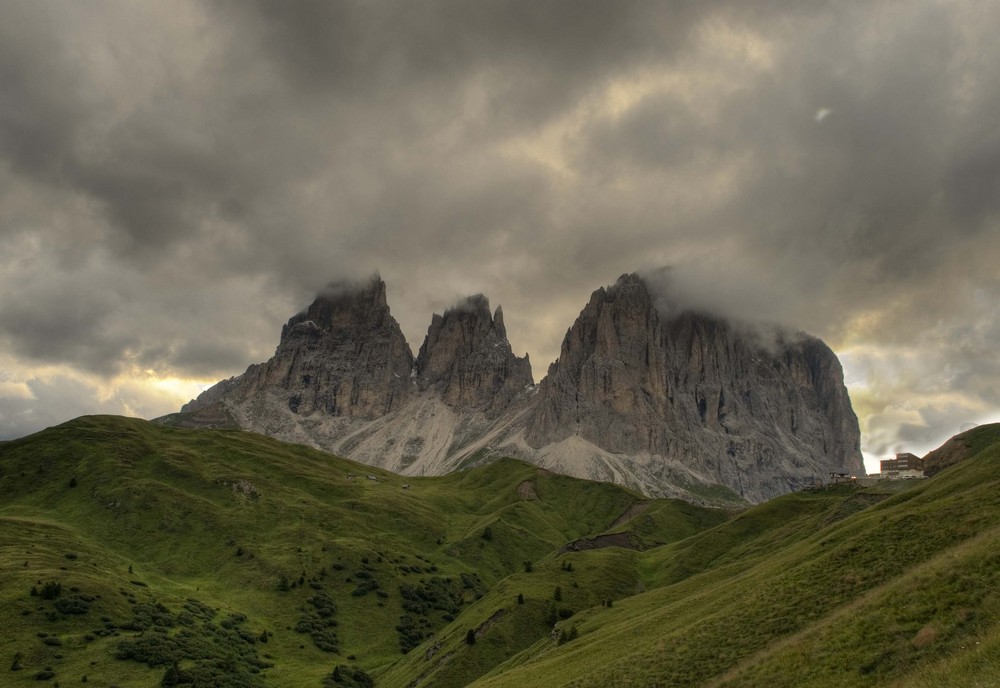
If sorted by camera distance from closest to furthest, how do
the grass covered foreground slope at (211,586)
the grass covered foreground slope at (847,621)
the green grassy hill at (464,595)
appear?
the grass covered foreground slope at (847,621) < the green grassy hill at (464,595) < the grass covered foreground slope at (211,586)

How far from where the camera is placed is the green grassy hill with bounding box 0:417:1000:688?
40.0m

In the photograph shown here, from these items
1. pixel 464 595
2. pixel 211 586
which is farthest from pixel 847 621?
pixel 464 595

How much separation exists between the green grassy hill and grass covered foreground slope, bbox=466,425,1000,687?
18cm

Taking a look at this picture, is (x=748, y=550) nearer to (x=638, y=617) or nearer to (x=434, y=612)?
(x=638, y=617)

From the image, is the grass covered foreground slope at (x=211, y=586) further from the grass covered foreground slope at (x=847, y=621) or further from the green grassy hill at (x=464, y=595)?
the grass covered foreground slope at (x=847, y=621)

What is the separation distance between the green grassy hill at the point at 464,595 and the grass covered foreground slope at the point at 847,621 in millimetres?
178

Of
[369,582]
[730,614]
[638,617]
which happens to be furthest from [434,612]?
[730,614]

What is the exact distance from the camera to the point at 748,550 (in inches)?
4491

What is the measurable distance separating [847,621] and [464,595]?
473ft

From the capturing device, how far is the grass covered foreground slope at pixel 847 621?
34.3m

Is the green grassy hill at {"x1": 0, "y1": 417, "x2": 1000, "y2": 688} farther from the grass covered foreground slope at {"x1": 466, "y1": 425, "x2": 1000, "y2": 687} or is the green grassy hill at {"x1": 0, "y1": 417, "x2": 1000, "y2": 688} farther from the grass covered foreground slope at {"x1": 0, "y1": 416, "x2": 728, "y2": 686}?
the grass covered foreground slope at {"x1": 0, "y1": 416, "x2": 728, "y2": 686}

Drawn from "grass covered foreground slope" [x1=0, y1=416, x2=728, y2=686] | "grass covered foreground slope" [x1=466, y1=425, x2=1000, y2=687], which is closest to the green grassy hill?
"grass covered foreground slope" [x1=466, y1=425, x2=1000, y2=687]

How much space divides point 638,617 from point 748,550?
145 feet

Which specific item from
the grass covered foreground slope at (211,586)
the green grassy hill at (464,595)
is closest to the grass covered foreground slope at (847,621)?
the green grassy hill at (464,595)
